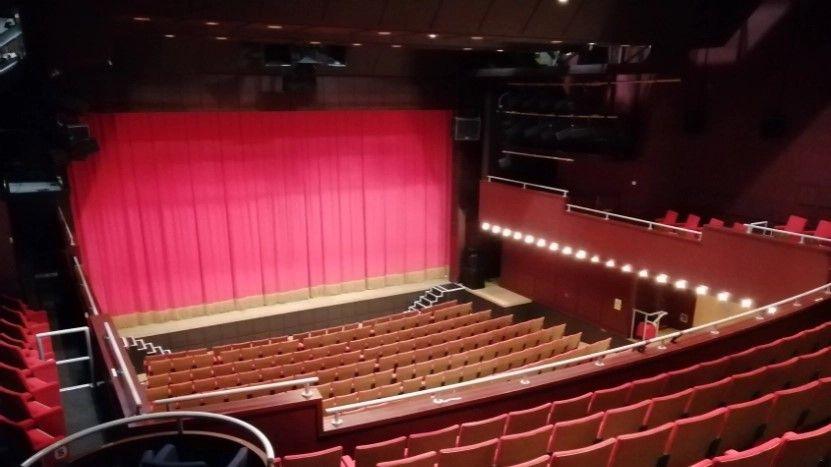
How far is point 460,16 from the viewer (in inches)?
272

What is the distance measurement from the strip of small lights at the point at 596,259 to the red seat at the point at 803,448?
2.87 meters

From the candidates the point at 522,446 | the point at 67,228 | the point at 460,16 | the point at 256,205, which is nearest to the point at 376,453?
the point at 522,446

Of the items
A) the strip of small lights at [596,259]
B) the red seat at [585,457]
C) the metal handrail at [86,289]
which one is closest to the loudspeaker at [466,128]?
the strip of small lights at [596,259]

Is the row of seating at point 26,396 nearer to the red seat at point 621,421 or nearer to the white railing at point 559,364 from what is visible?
the white railing at point 559,364

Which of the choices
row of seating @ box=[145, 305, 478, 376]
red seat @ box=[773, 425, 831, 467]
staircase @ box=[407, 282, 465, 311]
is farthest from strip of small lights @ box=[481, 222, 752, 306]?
red seat @ box=[773, 425, 831, 467]

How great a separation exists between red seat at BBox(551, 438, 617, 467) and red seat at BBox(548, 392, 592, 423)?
0.94 m

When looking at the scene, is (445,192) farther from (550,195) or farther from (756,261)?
(756,261)

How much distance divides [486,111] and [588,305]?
450cm

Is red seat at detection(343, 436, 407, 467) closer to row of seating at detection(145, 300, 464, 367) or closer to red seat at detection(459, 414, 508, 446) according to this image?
red seat at detection(459, 414, 508, 446)

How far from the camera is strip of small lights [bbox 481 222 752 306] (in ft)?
27.0

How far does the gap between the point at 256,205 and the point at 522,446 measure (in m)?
8.82

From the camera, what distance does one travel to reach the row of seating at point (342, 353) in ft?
26.8

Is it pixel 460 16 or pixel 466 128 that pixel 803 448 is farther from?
pixel 466 128

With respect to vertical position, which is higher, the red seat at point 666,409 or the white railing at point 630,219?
the white railing at point 630,219
